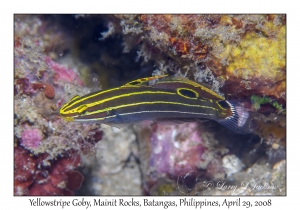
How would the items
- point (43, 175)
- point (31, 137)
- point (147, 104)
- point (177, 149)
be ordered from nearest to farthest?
point (147, 104) < point (31, 137) < point (43, 175) < point (177, 149)

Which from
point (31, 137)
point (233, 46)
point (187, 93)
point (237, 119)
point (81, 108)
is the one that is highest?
point (233, 46)

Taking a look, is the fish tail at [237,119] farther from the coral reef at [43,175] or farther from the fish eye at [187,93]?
the coral reef at [43,175]

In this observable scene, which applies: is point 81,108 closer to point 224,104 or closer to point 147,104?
point 147,104

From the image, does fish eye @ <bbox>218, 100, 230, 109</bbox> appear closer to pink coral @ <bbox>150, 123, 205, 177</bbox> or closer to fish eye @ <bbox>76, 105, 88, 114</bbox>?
pink coral @ <bbox>150, 123, 205, 177</bbox>

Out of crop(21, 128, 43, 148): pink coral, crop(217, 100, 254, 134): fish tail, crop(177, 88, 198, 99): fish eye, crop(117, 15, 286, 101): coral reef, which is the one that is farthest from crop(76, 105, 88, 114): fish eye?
crop(217, 100, 254, 134): fish tail

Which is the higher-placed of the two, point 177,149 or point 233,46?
point 233,46

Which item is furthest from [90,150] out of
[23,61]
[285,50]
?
[285,50]

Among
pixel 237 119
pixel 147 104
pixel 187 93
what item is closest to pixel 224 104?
pixel 237 119

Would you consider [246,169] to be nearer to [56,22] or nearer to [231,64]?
[231,64]
